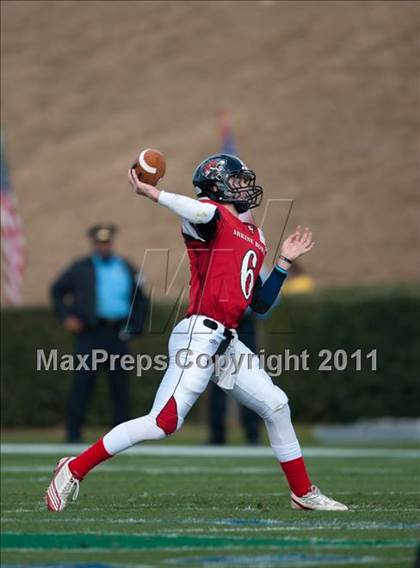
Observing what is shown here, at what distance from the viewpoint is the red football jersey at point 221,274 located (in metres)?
7.55

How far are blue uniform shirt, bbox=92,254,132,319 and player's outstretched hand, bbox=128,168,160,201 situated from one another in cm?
726

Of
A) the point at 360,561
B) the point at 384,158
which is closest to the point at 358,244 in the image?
the point at 384,158

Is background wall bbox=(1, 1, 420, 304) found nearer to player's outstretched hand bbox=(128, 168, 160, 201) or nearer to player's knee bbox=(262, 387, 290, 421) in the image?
player's outstretched hand bbox=(128, 168, 160, 201)

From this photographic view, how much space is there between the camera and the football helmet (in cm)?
777

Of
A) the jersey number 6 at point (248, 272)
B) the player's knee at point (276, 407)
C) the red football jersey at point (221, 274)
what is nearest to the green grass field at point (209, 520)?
the player's knee at point (276, 407)

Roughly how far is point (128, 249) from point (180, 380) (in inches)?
933

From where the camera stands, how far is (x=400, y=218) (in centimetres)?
3061

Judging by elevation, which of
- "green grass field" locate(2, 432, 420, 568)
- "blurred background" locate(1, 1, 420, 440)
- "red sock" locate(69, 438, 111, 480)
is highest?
"blurred background" locate(1, 1, 420, 440)

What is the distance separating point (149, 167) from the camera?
7488 millimetres

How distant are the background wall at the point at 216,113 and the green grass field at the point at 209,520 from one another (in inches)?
661

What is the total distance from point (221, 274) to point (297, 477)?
44.6 inches

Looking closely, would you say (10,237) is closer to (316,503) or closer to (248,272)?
(248,272)

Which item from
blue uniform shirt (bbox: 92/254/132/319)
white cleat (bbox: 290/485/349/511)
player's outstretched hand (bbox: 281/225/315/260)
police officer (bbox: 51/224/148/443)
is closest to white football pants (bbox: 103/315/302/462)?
white cleat (bbox: 290/485/349/511)

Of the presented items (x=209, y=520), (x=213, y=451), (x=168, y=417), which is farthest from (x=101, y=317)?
(x=209, y=520)
